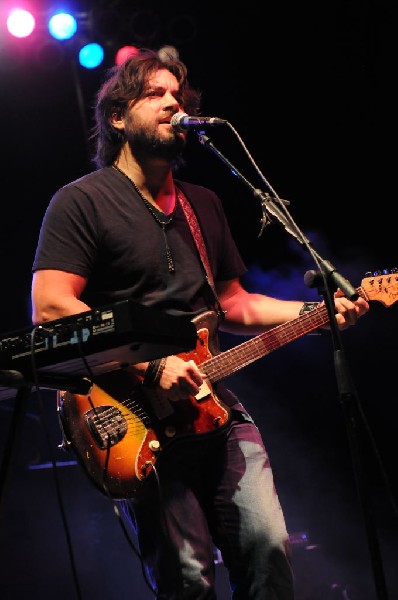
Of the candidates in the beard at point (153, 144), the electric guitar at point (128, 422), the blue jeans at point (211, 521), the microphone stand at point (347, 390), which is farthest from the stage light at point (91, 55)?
the blue jeans at point (211, 521)

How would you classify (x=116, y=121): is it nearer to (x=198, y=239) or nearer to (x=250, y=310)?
(x=198, y=239)

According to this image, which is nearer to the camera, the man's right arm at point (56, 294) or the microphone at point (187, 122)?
the man's right arm at point (56, 294)

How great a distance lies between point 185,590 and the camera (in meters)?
2.61

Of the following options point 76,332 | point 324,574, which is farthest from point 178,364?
point 324,574

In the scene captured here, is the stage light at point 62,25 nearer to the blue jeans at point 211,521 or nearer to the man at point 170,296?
the man at point 170,296

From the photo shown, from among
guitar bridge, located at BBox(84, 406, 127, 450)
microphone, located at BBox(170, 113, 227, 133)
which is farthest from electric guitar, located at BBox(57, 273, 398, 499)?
microphone, located at BBox(170, 113, 227, 133)

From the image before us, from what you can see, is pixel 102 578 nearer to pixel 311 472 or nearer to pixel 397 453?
pixel 311 472

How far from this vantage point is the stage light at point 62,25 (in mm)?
5703

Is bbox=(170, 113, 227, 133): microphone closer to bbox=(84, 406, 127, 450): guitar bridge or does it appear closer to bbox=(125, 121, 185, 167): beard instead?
bbox=(125, 121, 185, 167): beard

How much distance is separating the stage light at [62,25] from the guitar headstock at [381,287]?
3534 millimetres

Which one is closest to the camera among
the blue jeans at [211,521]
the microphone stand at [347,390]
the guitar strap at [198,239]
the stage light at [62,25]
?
the microphone stand at [347,390]

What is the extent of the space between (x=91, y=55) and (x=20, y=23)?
0.65 metres

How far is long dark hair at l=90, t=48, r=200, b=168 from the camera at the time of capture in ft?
11.9

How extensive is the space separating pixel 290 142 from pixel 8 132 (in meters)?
2.44
